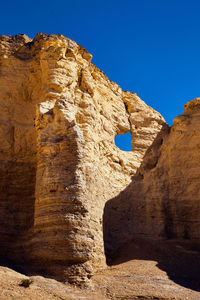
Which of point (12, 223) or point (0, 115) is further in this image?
point (0, 115)

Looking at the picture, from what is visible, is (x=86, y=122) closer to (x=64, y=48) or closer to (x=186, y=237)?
(x=64, y=48)

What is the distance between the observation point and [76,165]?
37.1 ft

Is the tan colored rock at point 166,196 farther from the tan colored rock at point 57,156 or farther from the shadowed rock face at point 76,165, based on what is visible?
the tan colored rock at point 57,156

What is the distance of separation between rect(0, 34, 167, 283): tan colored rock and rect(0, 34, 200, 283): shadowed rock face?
0.03 metres

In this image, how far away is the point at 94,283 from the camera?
10.4m

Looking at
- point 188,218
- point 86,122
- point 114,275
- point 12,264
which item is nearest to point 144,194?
point 188,218

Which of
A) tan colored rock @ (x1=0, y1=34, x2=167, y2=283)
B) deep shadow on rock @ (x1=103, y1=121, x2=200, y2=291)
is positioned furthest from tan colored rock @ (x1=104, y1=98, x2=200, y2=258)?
tan colored rock @ (x1=0, y1=34, x2=167, y2=283)

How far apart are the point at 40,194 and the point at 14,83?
5016mm

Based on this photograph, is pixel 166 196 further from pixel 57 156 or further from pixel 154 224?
pixel 57 156

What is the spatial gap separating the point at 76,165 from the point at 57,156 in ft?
2.18

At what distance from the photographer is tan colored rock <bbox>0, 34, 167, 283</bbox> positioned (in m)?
10.4

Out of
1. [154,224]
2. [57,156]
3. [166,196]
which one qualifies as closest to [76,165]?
[57,156]

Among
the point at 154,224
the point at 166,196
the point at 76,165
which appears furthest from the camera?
the point at 166,196

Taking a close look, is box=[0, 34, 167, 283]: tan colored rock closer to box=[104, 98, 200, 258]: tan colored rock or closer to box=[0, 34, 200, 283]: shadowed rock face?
box=[0, 34, 200, 283]: shadowed rock face
